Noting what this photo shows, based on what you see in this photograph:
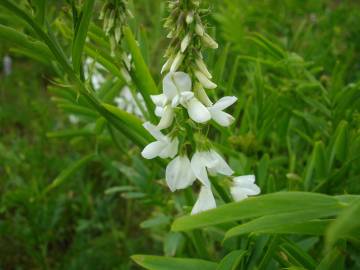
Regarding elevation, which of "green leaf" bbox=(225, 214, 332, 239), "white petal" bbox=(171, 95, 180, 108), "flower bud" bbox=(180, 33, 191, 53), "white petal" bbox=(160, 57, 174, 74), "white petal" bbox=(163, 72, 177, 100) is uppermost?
"flower bud" bbox=(180, 33, 191, 53)

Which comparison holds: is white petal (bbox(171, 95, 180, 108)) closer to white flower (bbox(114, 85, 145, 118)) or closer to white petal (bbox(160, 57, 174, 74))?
white petal (bbox(160, 57, 174, 74))

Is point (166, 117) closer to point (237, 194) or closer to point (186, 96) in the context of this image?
point (186, 96)

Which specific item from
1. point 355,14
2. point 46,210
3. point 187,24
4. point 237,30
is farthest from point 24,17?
point 355,14

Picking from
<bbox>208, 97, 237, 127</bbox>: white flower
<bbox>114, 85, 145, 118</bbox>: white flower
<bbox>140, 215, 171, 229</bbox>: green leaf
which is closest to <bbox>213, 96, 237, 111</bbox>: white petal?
<bbox>208, 97, 237, 127</bbox>: white flower

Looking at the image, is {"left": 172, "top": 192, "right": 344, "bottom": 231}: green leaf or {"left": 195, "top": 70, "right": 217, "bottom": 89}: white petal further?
{"left": 195, "top": 70, "right": 217, "bottom": 89}: white petal

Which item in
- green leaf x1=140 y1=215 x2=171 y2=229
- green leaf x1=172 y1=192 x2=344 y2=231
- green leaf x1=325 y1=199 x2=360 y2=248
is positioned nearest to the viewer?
green leaf x1=325 y1=199 x2=360 y2=248

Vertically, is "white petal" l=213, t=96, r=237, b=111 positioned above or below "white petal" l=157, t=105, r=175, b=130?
Result: above
